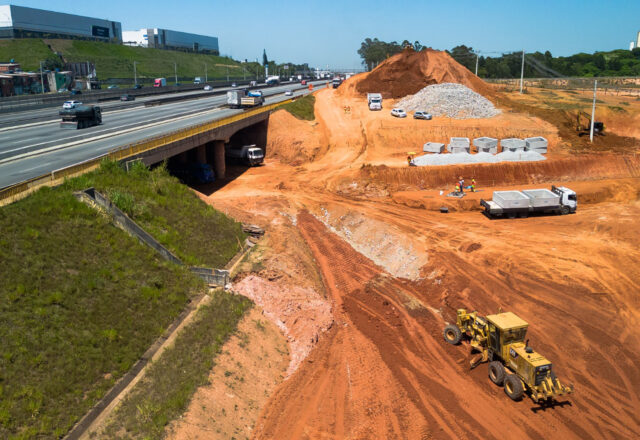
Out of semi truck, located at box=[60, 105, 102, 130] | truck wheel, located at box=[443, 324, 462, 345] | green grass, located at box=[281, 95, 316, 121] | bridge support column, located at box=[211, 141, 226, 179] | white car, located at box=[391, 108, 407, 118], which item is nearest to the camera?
truck wheel, located at box=[443, 324, 462, 345]

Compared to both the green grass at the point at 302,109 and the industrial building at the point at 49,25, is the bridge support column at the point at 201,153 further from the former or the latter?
the industrial building at the point at 49,25

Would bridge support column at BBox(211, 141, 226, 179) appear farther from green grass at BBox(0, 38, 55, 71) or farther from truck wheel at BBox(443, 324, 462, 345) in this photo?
green grass at BBox(0, 38, 55, 71)

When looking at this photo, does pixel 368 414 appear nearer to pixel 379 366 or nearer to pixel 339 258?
pixel 379 366

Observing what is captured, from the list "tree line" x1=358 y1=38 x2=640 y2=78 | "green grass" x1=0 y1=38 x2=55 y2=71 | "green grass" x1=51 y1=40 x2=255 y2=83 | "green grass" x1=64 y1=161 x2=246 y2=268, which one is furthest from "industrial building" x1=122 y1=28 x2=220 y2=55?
"green grass" x1=64 y1=161 x2=246 y2=268

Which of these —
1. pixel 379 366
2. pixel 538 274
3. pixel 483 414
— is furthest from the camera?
pixel 538 274

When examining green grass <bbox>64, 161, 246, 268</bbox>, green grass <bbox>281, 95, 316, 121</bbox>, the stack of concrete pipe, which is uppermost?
green grass <bbox>281, 95, 316, 121</bbox>

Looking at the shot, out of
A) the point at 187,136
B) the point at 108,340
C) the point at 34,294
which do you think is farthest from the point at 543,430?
the point at 187,136
